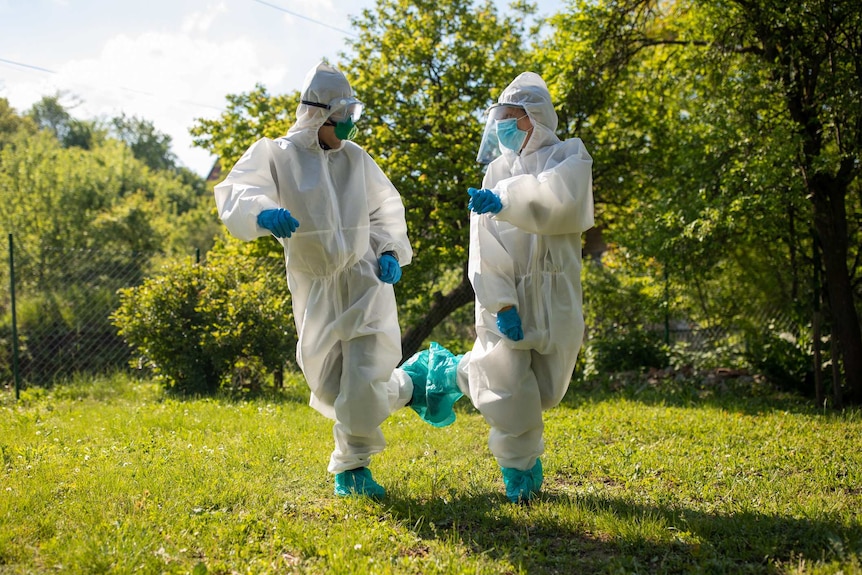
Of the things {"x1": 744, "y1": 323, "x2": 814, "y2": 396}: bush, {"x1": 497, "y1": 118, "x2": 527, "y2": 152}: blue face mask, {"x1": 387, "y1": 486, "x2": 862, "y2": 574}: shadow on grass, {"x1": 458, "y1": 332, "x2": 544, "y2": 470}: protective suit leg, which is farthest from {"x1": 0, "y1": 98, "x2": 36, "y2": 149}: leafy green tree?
{"x1": 387, "y1": 486, "x2": 862, "y2": 574}: shadow on grass

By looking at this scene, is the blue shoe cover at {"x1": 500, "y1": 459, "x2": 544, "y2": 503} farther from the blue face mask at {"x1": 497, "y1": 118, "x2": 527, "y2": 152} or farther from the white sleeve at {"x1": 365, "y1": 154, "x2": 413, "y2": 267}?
the blue face mask at {"x1": 497, "y1": 118, "x2": 527, "y2": 152}

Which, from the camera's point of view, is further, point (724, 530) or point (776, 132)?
point (776, 132)

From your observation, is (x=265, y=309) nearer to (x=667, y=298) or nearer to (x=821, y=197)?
(x=667, y=298)

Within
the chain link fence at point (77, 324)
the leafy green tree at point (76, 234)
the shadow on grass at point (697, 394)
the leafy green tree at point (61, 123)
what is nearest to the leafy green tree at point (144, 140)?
the leafy green tree at point (61, 123)

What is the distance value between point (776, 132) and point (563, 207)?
Answer: 3.70m

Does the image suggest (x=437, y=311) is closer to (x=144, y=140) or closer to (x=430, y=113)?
(x=430, y=113)

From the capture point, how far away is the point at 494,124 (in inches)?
147

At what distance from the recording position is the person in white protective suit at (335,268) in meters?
3.52

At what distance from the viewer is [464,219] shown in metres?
8.41

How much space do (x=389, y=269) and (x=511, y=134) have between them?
923 mm

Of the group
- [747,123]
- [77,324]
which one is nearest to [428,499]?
[747,123]

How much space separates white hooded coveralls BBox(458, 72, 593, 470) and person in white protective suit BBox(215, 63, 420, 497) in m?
0.50

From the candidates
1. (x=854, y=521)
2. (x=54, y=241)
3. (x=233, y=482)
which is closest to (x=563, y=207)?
(x=854, y=521)

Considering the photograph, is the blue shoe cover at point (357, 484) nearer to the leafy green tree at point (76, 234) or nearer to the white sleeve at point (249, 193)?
the white sleeve at point (249, 193)
